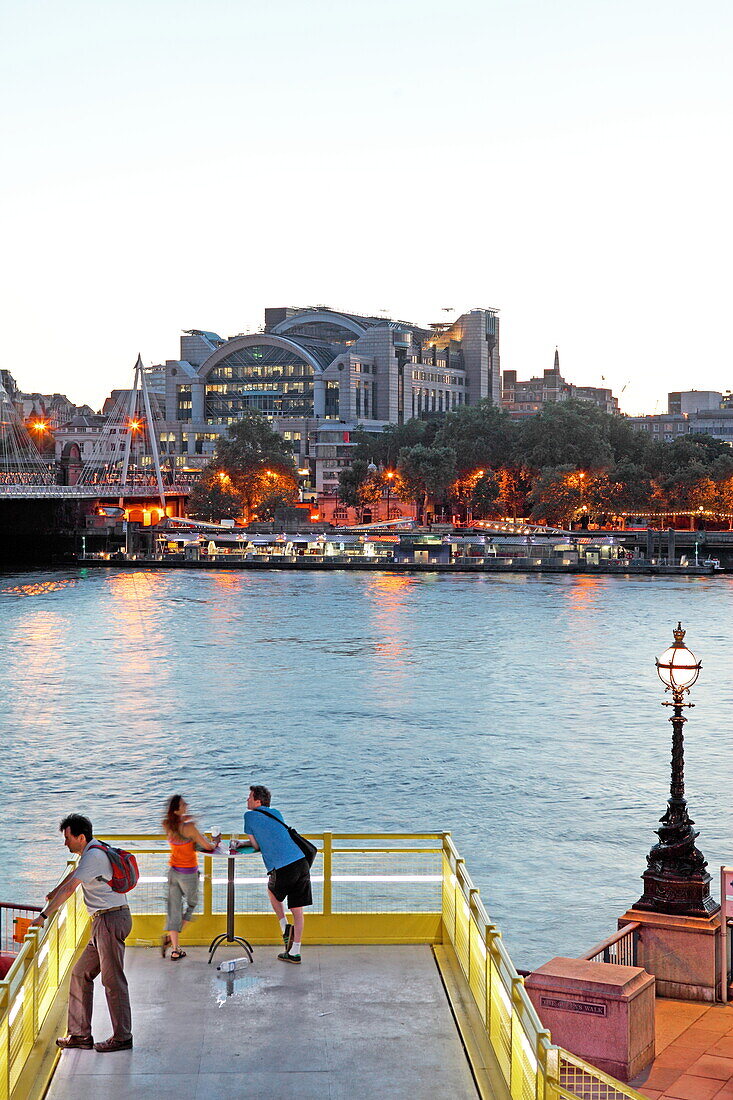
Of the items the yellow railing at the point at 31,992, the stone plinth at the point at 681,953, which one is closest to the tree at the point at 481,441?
the stone plinth at the point at 681,953

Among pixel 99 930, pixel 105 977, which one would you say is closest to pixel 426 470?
pixel 99 930

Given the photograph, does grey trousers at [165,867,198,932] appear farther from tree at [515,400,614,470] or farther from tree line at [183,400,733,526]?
tree at [515,400,614,470]

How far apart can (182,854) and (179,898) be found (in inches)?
25.3

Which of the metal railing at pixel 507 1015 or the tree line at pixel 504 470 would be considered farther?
the tree line at pixel 504 470

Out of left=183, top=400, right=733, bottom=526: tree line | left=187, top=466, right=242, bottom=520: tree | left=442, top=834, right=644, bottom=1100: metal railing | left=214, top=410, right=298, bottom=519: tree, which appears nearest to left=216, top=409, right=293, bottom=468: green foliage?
left=214, top=410, right=298, bottom=519: tree

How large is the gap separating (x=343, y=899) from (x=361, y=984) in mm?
16676

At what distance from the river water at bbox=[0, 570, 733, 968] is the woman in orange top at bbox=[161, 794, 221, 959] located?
40.8 ft

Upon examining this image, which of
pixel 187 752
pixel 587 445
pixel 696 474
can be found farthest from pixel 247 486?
pixel 187 752

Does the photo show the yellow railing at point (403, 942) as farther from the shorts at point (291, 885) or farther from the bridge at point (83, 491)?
the bridge at point (83, 491)

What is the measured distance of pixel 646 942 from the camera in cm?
1323

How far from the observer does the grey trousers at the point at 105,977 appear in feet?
29.6

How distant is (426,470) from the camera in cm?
15688

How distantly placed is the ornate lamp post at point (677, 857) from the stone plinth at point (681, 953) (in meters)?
0.17

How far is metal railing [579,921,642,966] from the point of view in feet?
41.5
